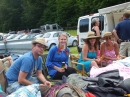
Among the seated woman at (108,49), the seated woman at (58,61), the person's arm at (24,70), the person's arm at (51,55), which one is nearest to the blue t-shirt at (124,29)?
the seated woman at (108,49)

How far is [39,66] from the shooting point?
13.7 feet

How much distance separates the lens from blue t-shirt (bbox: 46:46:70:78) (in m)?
4.92

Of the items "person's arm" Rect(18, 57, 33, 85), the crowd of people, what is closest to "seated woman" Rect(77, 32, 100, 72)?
the crowd of people

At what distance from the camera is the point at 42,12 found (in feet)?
201

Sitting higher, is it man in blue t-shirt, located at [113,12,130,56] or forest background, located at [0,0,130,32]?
forest background, located at [0,0,130,32]

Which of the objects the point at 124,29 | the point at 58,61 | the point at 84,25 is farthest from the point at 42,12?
the point at 58,61

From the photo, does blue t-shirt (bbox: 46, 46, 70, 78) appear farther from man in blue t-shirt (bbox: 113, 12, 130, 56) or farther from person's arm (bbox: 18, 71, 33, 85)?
man in blue t-shirt (bbox: 113, 12, 130, 56)

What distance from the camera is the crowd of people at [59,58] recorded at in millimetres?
3743

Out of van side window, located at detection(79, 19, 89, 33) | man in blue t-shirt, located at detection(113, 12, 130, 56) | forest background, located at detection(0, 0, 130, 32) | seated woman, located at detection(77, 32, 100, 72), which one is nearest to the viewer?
seated woman, located at detection(77, 32, 100, 72)

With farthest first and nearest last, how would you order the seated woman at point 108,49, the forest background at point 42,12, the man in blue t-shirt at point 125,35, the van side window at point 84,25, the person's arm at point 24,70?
the forest background at point 42,12, the van side window at point 84,25, the man in blue t-shirt at point 125,35, the seated woman at point 108,49, the person's arm at point 24,70

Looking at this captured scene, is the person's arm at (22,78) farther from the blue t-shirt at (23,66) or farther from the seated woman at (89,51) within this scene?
the seated woman at (89,51)

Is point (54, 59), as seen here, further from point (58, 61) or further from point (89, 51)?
point (89, 51)

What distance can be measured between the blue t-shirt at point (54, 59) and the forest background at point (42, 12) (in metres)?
36.7

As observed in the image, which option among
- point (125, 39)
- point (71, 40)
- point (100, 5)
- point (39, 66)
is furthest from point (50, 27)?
point (39, 66)
